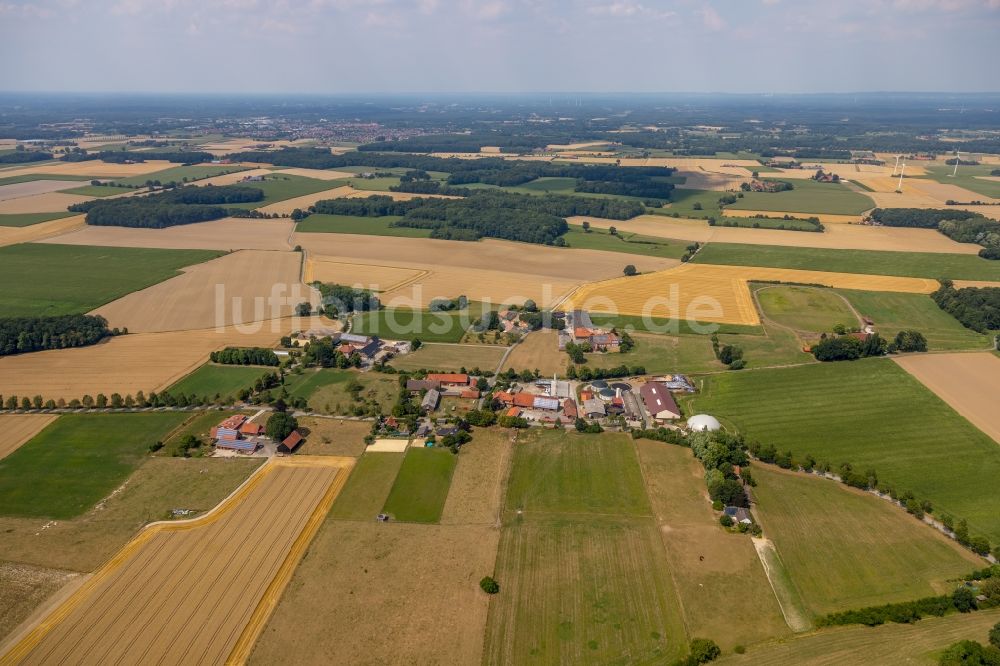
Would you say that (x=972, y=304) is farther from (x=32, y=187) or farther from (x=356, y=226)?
(x=32, y=187)

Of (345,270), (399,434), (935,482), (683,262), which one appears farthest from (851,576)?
(345,270)

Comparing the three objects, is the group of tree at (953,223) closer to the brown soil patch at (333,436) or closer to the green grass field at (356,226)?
the green grass field at (356,226)

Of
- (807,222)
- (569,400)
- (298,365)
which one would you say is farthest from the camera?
(807,222)

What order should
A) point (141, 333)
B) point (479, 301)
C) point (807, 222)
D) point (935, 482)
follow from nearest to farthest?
point (935, 482)
point (141, 333)
point (479, 301)
point (807, 222)

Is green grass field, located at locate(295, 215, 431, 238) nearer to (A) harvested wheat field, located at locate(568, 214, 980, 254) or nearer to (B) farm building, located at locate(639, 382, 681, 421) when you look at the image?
(A) harvested wheat field, located at locate(568, 214, 980, 254)

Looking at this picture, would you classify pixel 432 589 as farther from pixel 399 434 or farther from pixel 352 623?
pixel 399 434
